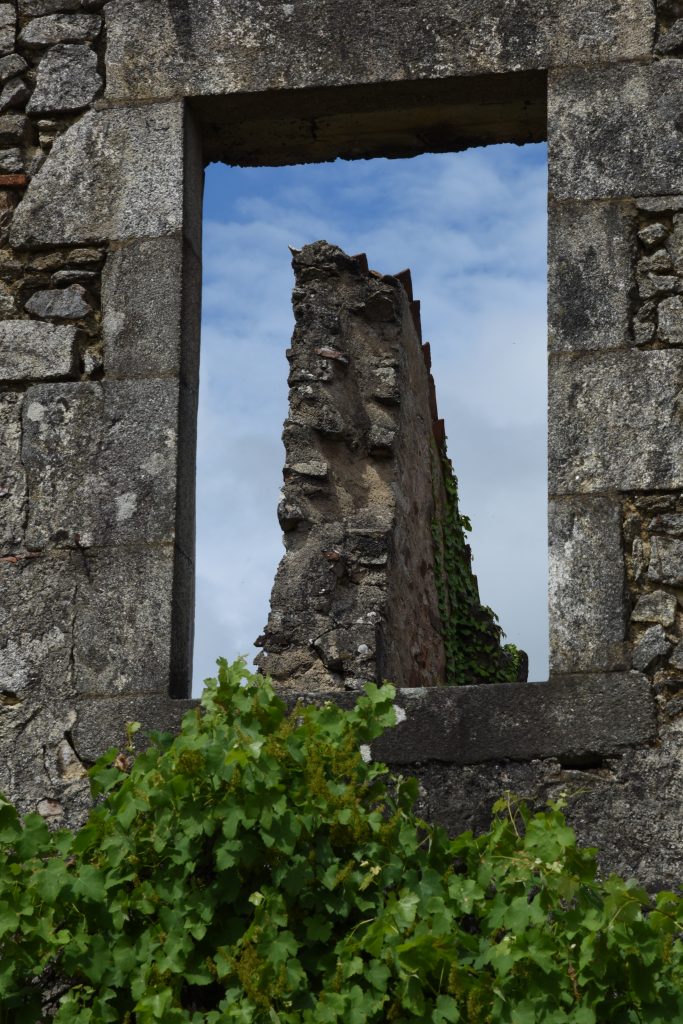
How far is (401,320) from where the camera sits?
7.84 meters

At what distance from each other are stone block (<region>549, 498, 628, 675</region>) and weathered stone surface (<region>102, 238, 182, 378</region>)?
1131 millimetres

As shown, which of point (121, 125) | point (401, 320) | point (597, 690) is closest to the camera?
point (597, 690)

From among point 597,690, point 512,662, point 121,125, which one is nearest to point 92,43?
point 121,125

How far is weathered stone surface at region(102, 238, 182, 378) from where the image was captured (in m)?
5.11

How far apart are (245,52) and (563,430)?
4.60ft

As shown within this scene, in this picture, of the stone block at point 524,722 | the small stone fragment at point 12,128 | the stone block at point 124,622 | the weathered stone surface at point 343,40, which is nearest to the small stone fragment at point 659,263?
the weathered stone surface at point 343,40

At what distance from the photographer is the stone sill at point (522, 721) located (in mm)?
4555

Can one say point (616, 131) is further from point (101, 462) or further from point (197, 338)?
point (101, 462)

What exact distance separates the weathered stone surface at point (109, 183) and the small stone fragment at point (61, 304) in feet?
0.47

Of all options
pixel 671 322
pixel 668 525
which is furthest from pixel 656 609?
pixel 671 322

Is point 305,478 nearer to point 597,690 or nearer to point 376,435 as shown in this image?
point 376,435

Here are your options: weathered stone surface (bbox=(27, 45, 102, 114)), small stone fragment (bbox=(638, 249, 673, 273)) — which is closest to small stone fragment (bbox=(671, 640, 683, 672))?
small stone fragment (bbox=(638, 249, 673, 273))

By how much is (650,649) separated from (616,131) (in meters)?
1.38

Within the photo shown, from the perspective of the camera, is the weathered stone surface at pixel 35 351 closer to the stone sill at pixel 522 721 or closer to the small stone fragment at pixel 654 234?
the stone sill at pixel 522 721
